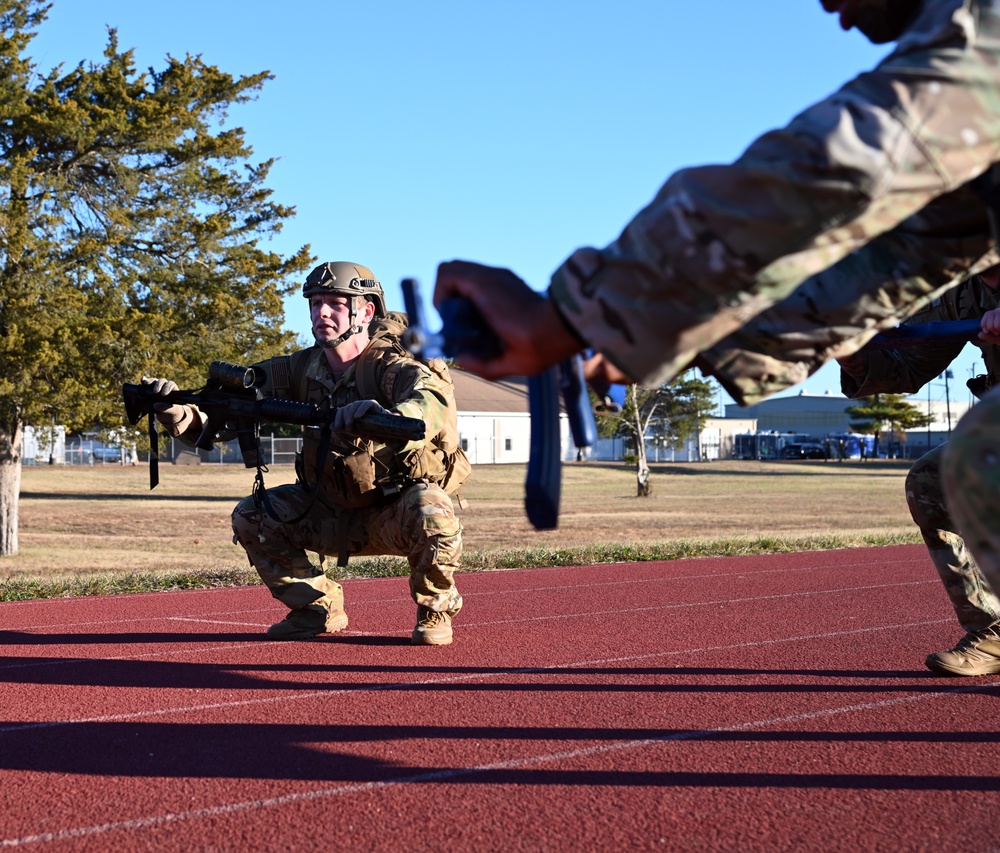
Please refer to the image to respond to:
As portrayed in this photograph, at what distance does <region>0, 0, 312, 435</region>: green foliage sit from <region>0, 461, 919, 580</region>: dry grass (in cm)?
314

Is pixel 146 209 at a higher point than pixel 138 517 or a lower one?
higher

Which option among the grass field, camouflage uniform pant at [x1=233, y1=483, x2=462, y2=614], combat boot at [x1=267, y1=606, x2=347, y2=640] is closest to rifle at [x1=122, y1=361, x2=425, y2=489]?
camouflage uniform pant at [x1=233, y1=483, x2=462, y2=614]

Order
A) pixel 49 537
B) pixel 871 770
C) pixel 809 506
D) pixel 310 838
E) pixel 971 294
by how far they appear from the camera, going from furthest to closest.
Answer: pixel 809 506
pixel 49 537
pixel 971 294
pixel 871 770
pixel 310 838

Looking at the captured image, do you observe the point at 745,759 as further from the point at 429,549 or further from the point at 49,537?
the point at 49,537

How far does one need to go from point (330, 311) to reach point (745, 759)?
3.84 metres

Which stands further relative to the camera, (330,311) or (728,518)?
(728,518)

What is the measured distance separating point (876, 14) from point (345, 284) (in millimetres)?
5170

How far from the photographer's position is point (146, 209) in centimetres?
2278

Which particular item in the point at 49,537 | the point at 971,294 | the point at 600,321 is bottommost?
the point at 49,537

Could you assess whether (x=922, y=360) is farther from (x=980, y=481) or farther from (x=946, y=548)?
(x=980, y=481)

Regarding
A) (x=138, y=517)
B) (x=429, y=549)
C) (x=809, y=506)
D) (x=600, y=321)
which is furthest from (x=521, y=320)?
(x=809, y=506)

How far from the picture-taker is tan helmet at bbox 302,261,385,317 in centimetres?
727

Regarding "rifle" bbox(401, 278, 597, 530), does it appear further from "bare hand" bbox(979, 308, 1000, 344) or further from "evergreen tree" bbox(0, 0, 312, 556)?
"evergreen tree" bbox(0, 0, 312, 556)

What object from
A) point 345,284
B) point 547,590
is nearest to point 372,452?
point 345,284
